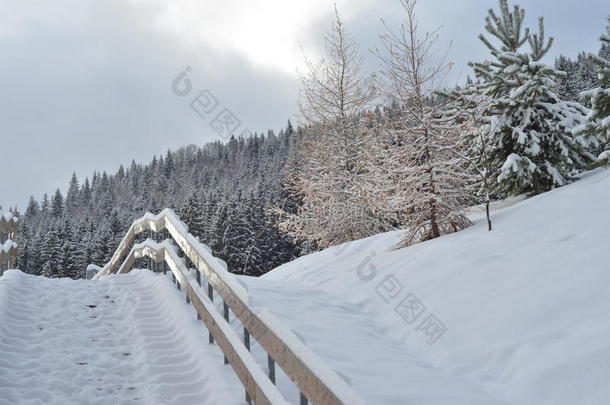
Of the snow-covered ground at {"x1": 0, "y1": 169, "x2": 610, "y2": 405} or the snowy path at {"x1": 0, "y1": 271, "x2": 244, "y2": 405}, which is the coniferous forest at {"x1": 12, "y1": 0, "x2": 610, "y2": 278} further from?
the snowy path at {"x1": 0, "y1": 271, "x2": 244, "y2": 405}

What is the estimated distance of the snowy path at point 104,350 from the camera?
457cm

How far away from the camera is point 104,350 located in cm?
579

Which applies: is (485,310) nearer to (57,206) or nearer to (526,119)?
(526,119)

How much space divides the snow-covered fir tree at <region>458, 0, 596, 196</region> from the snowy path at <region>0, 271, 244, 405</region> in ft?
25.4

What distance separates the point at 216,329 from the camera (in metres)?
5.19

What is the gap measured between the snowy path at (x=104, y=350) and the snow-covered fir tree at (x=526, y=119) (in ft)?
25.4

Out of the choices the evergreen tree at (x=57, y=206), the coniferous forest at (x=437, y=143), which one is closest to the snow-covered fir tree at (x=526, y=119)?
the coniferous forest at (x=437, y=143)

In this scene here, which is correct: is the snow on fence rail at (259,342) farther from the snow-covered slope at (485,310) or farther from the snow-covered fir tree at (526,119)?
the snow-covered fir tree at (526,119)

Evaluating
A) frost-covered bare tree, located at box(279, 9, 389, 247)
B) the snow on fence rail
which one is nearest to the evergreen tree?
frost-covered bare tree, located at box(279, 9, 389, 247)

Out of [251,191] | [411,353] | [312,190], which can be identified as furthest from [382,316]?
[251,191]

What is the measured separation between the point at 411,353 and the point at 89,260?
66.7m

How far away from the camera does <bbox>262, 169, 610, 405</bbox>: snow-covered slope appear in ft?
14.2

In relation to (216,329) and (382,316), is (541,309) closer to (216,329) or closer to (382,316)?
(382,316)

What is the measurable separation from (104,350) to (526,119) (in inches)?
379
